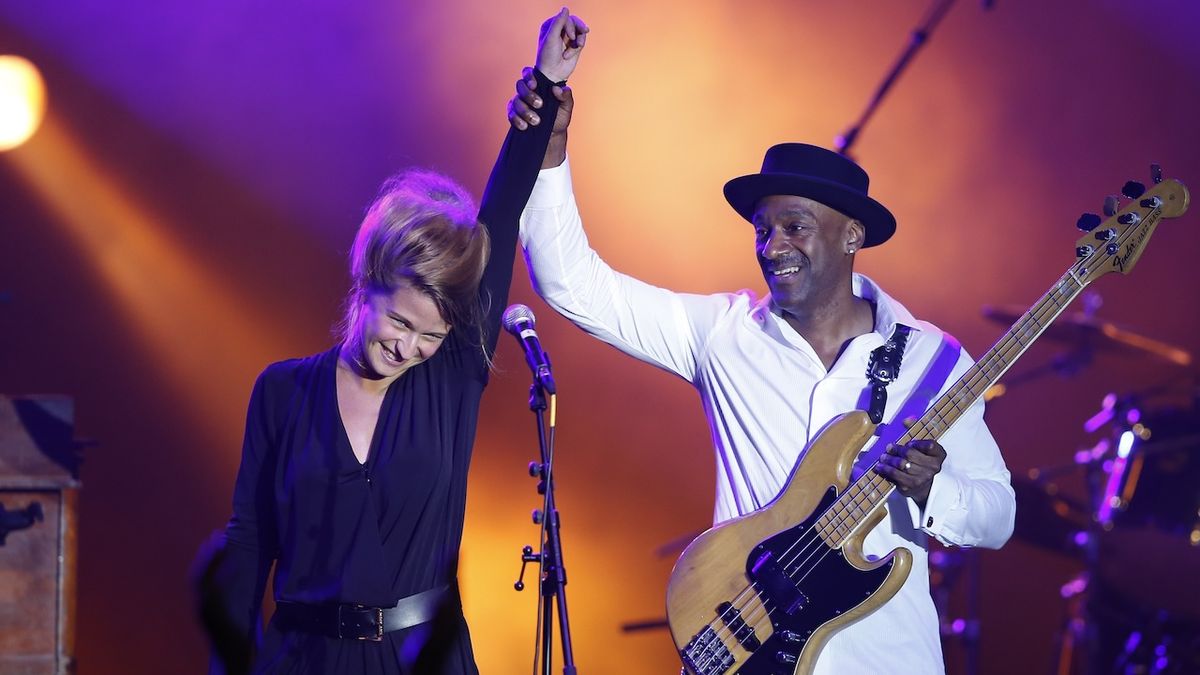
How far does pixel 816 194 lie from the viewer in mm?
3520

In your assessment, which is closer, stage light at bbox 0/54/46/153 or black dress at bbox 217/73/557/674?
black dress at bbox 217/73/557/674

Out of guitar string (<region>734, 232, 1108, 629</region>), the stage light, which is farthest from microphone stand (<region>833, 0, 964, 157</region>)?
the stage light

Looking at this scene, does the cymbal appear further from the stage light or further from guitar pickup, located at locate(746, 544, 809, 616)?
the stage light

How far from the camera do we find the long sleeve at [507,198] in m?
2.91

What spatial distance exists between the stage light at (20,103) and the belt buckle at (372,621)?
4.09m

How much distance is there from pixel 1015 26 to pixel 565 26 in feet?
13.4

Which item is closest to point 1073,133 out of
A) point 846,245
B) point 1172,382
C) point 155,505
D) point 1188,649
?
point 1172,382

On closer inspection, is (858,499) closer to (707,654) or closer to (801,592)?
(801,592)

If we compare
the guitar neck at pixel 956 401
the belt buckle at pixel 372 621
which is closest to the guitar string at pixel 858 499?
the guitar neck at pixel 956 401

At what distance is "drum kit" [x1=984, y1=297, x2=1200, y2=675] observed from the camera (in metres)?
5.56

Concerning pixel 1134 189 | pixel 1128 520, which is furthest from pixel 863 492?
pixel 1128 520

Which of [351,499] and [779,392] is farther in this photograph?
[779,392]

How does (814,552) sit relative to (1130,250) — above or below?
below

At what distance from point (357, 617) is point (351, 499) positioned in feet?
0.89
